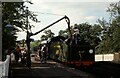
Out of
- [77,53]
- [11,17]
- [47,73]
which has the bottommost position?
[47,73]

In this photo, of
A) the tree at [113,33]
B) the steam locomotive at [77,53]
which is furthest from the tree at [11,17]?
the tree at [113,33]

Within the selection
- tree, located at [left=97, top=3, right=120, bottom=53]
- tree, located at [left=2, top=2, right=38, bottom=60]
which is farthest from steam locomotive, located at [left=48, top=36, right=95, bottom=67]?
tree, located at [left=97, top=3, right=120, bottom=53]

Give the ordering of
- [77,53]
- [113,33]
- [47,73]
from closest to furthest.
→ [47,73] → [77,53] → [113,33]

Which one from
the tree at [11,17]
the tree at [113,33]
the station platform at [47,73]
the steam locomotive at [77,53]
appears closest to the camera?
the station platform at [47,73]

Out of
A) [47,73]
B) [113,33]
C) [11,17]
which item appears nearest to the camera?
[47,73]

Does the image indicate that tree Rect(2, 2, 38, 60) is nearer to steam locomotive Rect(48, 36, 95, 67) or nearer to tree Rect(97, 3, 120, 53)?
steam locomotive Rect(48, 36, 95, 67)

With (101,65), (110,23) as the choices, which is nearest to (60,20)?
(101,65)

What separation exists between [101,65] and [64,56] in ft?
50.6

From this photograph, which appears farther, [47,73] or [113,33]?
[113,33]

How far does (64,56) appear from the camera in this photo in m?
33.4

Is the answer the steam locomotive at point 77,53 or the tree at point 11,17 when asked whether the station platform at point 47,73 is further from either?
the steam locomotive at point 77,53

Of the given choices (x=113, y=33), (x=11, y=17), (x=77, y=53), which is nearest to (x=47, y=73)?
(x=11, y=17)

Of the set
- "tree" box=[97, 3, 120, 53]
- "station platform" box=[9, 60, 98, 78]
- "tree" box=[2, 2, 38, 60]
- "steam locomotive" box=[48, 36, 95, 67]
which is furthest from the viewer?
"tree" box=[97, 3, 120, 53]

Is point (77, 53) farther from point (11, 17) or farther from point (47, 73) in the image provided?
point (47, 73)
